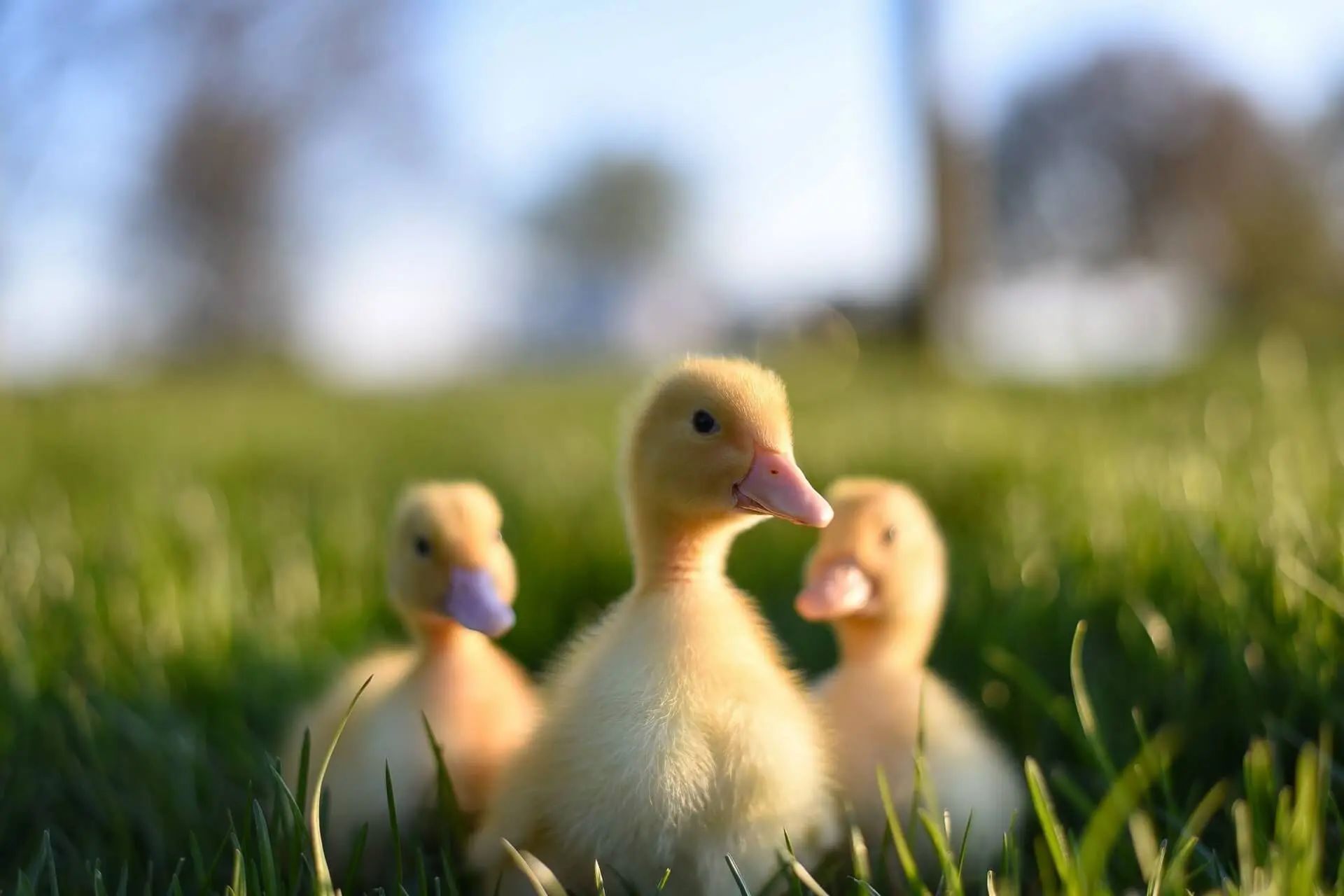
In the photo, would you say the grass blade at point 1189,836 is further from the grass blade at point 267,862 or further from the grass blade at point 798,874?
the grass blade at point 267,862

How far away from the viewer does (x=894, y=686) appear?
53.2 inches

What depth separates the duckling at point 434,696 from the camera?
A: 1.25 m

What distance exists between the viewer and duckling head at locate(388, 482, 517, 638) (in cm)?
127

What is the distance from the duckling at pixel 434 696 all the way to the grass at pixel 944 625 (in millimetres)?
72

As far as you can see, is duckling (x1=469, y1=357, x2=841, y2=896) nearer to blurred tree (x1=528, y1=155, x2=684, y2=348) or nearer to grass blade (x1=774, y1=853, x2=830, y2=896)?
grass blade (x1=774, y1=853, x2=830, y2=896)

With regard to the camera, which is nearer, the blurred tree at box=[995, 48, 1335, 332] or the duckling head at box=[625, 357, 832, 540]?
the duckling head at box=[625, 357, 832, 540]

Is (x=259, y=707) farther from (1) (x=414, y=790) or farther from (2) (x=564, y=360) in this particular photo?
(2) (x=564, y=360)

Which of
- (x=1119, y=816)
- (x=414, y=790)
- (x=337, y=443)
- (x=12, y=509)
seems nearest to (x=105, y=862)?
(x=414, y=790)

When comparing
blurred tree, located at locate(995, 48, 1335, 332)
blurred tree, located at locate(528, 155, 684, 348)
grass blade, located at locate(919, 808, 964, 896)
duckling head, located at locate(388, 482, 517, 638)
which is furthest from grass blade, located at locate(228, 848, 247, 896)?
blurred tree, located at locate(528, 155, 684, 348)

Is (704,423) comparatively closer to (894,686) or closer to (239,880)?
(894,686)

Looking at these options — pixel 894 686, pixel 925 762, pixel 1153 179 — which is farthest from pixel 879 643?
pixel 1153 179

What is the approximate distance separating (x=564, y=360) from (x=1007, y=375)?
1280 centimetres

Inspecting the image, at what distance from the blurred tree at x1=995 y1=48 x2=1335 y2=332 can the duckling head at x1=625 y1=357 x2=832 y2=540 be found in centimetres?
1189

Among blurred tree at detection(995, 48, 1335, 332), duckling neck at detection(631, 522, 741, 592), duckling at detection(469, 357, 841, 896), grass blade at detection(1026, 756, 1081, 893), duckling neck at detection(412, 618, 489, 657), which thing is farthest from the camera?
blurred tree at detection(995, 48, 1335, 332)
